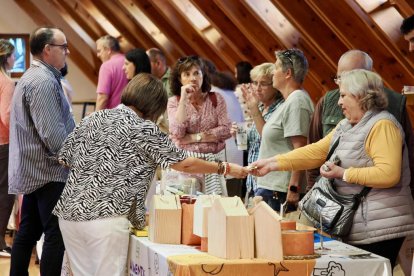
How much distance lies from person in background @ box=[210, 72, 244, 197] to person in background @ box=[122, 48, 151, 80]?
57 centimetres

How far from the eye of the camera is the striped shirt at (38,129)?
15.6ft

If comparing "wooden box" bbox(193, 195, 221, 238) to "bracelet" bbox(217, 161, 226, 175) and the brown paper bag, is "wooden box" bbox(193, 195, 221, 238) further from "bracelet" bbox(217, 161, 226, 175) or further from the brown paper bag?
"bracelet" bbox(217, 161, 226, 175)

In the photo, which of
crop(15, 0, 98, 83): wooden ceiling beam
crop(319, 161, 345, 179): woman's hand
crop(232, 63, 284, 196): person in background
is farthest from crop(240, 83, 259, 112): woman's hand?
crop(15, 0, 98, 83): wooden ceiling beam

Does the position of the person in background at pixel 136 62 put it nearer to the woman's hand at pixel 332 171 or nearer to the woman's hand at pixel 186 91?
the woman's hand at pixel 186 91

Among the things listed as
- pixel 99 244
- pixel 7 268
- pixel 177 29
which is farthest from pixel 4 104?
pixel 177 29

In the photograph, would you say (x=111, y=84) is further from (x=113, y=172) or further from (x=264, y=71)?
(x=113, y=172)

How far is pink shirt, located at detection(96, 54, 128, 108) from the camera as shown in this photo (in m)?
8.02

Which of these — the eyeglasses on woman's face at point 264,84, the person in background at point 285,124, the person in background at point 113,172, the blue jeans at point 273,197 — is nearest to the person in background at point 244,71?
the eyeglasses on woman's face at point 264,84

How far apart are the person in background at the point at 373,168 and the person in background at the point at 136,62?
3.43 metres

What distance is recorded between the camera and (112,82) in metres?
8.05

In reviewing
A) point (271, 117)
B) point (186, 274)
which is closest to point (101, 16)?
point (271, 117)

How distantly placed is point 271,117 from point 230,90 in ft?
6.64

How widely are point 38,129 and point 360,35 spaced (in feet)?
8.46

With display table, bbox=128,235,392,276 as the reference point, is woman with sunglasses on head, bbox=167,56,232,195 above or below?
above
